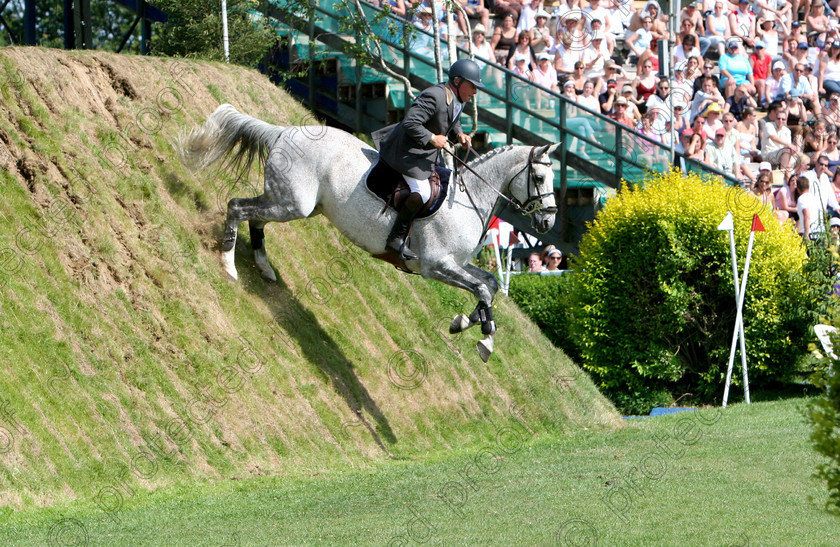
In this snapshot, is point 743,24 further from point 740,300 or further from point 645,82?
point 740,300

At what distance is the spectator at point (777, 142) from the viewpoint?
23438mm

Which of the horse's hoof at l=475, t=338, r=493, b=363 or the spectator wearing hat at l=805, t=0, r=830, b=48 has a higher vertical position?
the spectator wearing hat at l=805, t=0, r=830, b=48

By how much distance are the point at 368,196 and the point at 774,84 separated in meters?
15.3

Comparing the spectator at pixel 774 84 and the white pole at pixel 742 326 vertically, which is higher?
the spectator at pixel 774 84

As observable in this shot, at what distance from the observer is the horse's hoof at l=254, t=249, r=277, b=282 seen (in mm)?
14562

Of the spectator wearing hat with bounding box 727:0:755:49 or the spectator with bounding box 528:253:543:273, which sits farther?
the spectator wearing hat with bounding box 727:0:755:49

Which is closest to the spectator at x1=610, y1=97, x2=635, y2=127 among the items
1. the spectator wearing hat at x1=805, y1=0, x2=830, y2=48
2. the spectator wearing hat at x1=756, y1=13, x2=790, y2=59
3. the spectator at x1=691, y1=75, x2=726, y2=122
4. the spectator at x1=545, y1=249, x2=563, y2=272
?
the spectator at x1=691, y1=75, x2=726, y2=122

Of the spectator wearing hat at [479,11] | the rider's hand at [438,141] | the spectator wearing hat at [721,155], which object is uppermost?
the spectator wearing hat at [479,11]

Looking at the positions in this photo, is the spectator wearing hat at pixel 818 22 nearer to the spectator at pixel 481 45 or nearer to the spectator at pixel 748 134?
the spectator at pixel 748 134

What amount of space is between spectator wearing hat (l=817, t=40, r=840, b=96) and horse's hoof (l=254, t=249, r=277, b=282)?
54.5 ft

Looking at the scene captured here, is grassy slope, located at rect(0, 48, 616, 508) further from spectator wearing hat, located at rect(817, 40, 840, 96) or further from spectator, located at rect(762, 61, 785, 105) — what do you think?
spectator wearing hat, located at rect(817, 40, 840, 96)

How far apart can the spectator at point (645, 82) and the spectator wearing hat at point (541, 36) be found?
6.32ft

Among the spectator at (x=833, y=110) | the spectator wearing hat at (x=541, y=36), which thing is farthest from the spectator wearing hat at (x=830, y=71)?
the spectator wearing hat at (x=541, y=36)

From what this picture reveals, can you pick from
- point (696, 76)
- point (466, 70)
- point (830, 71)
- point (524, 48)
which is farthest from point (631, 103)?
Answer: point (466, 70)
